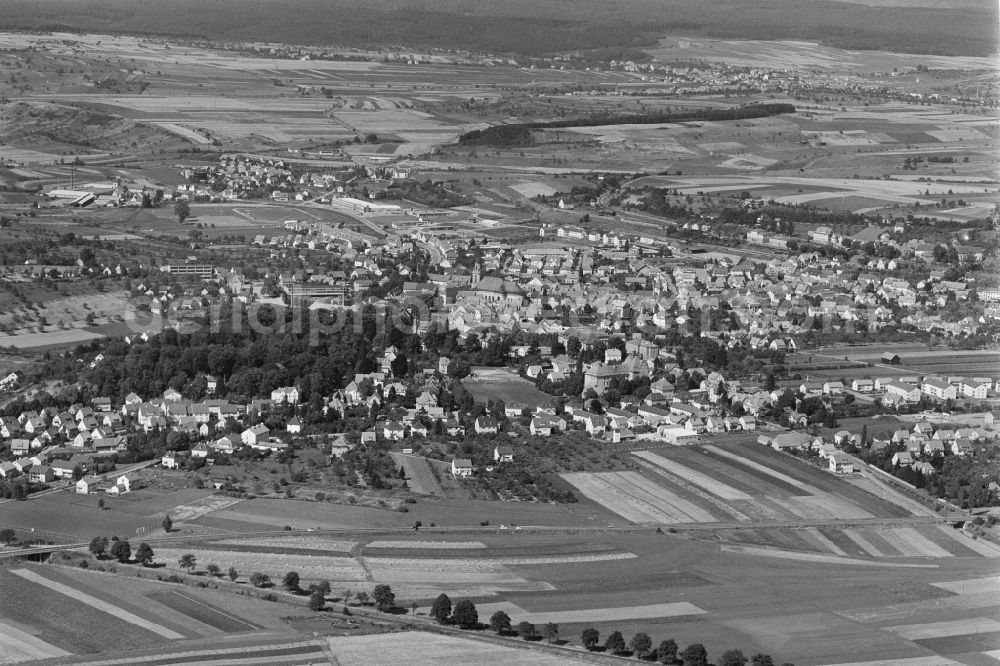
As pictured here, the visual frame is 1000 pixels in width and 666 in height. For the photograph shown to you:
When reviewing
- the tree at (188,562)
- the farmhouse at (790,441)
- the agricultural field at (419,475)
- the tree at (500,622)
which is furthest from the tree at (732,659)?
the farmhouse at (790,441)

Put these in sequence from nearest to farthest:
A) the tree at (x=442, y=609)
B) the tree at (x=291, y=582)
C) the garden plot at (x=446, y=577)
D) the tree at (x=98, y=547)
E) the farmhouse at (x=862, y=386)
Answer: the tree at (x=442, y=609) → the tree at (x=291, y=582) → the garden plot at (x=446, y=577) → the tree at (x=98, y=547) → the farmhouse at (x=862, y=386)

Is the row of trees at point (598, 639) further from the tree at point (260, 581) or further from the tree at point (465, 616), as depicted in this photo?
the tree at point (260, 581)

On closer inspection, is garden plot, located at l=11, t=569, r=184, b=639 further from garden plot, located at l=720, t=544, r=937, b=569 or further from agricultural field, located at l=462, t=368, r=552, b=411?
agricultural field, located at l=462, t=368, r=552, b=411

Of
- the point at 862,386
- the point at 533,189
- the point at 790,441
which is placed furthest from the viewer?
the point at 533,189

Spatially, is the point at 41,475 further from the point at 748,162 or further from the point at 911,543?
the point at 748,162

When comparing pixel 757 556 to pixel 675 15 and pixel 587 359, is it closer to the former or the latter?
pixel 587 359

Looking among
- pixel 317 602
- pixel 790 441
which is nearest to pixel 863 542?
pixel 790 441

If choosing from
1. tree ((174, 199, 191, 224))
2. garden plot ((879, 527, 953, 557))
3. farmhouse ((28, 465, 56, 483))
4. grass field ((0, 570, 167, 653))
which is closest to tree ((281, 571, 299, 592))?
grass field ((0, 570, 167, 653))
